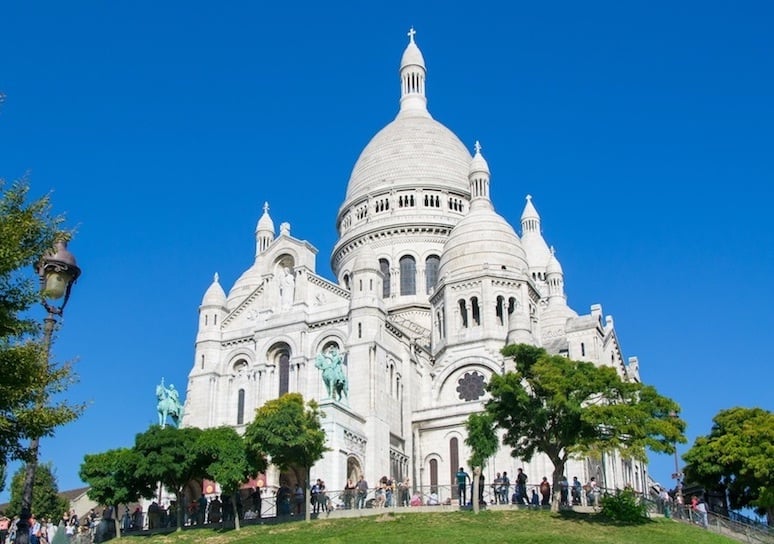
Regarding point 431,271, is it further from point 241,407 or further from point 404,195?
point 241,407

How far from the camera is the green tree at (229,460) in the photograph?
130ft

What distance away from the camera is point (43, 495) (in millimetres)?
65875

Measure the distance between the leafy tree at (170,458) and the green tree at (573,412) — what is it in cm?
1305

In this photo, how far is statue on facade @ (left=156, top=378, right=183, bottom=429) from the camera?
54.3 metres

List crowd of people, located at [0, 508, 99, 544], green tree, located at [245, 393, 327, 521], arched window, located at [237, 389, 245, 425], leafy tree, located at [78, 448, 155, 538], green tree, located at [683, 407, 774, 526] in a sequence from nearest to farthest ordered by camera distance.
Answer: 1. crowd of people, located at [0, 508, 99, 544]
2. green tree, located at [245, 393, 327, 521]
3. leafy tree, located at [78, 448, 155, 538]
4. green tree, located at [683, 407, 774, 526]
5. arched window, located at [237, 389, 245, 425]

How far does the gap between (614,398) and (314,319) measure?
80.2ft

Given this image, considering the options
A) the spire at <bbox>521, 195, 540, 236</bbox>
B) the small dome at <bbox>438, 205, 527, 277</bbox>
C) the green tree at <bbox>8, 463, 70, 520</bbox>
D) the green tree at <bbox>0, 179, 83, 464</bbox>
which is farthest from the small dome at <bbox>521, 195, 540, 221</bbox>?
the green tree at <bbox>0, 179, 83, 464</bbox>

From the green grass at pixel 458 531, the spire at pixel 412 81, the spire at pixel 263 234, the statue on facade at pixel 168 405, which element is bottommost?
the green grass at pixel 458 531

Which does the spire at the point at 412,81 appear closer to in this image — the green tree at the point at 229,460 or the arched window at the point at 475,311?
the arched window at the point at 475,311

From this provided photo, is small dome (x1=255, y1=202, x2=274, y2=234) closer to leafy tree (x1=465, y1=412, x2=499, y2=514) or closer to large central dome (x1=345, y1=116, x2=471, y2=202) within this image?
large central dome (x1=345, y1=116, x2=471, y2=202)

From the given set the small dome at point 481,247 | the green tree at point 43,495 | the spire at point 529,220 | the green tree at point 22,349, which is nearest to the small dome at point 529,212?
the spire at point 529,220

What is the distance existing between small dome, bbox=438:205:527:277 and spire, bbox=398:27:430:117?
25.0 m

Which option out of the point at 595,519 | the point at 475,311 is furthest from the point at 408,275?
the point at 595,519

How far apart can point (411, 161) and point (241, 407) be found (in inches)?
1159
